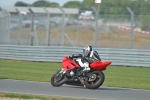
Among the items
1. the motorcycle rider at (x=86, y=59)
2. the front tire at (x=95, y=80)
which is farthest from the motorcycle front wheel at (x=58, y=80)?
the front tire at (x=95, y=80)

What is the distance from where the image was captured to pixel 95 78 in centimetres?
1319

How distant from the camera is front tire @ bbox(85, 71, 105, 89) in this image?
1299cm

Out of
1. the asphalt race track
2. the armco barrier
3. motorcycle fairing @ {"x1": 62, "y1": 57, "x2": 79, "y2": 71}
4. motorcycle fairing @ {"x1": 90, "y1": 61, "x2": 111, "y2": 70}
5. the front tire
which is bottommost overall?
the armco barrier

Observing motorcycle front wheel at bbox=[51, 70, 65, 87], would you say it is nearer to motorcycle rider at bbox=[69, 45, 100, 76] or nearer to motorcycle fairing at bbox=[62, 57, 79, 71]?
motorcycle fairing at bbox=[62, 57, 79, 71]

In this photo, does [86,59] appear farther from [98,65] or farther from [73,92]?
[73,92]

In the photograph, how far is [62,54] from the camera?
2550 cm

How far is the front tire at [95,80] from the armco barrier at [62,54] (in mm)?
11034

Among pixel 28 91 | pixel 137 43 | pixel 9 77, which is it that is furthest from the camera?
pixel 137 43

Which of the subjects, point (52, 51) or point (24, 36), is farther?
point (24, 36)

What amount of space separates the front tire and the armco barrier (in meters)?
11.0

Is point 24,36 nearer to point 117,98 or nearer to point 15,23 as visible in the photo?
point 15,23

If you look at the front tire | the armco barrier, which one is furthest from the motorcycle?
the armco barrier

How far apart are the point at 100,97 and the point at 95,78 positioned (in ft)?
5.11

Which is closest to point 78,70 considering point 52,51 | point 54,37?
point 52,51
